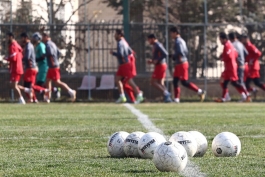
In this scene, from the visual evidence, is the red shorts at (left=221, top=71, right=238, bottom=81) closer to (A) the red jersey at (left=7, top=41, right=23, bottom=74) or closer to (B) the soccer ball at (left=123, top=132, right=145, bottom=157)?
(A) the red jersey at (left=7, top=41, right=23, bottom=74)

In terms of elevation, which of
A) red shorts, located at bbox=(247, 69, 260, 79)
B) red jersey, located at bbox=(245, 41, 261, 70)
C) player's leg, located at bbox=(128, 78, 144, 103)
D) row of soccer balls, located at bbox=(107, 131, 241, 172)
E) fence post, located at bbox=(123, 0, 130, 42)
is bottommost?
player's leg, located at bbox=(128, 78, 144, 103)

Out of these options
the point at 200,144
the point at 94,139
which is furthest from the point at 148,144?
the point at 94,139

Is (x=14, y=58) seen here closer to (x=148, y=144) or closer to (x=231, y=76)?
(x=231, y=76)

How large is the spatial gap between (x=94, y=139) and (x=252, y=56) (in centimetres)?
1421

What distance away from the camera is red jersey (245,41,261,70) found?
24266 millimetres

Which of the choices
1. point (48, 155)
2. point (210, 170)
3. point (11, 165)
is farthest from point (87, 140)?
point (210, 170)

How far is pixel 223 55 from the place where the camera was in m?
22.7

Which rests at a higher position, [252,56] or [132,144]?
[252,56]

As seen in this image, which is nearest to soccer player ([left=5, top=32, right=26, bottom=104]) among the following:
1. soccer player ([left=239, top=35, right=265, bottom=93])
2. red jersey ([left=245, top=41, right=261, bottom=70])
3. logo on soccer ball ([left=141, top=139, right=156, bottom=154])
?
soccer player ([left=239, top=35, right=265, bottom=93])

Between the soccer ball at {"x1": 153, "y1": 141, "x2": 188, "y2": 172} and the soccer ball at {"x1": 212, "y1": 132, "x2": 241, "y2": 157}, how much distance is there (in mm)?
1395

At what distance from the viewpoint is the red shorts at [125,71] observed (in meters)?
22.2

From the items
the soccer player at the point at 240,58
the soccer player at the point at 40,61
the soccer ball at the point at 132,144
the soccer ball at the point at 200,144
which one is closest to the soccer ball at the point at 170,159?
the soccer ball at the point at 132,144

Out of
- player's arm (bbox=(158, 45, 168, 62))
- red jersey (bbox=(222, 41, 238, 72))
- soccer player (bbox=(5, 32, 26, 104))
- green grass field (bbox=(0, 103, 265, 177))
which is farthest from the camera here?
red jersey (bbox=(222, 41, 238, 72))

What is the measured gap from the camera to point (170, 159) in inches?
278
